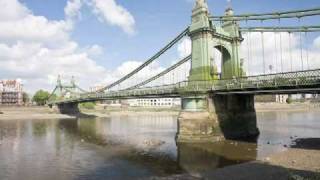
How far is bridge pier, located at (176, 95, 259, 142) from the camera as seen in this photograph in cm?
4625

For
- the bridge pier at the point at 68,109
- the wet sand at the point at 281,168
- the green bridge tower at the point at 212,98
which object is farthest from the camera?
the bridge pier at the point at 68,109

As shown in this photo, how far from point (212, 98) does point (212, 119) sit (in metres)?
2.65

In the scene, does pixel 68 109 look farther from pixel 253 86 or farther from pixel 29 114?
pixel 253 86

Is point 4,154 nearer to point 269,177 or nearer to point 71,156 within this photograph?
point 71,156

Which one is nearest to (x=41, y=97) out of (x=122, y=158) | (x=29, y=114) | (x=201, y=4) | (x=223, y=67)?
(x=29, y=114)

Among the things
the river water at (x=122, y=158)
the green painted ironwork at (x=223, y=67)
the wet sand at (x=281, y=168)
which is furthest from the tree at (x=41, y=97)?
the wet sand at (x=281, y=168)

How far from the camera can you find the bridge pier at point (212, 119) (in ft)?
152

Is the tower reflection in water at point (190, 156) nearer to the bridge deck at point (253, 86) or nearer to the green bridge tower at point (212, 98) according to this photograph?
the green bridge tower at point (212, 98)

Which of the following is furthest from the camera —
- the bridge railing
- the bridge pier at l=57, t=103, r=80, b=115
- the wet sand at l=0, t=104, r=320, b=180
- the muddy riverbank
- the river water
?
the bridge pier at l=57, t=103, r=80, b=115

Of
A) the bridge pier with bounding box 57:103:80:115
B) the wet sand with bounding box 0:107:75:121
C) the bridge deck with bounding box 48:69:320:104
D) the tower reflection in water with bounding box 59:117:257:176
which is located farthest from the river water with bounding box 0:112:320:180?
the bridge pier with bounding box 57:103:80:115

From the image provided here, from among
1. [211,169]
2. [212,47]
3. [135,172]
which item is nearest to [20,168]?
[135,172]

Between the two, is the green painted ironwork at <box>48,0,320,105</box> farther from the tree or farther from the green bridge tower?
the tree

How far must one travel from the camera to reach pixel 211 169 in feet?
96.3

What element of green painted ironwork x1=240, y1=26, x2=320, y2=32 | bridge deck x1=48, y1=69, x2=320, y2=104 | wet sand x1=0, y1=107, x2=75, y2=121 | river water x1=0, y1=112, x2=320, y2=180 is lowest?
river water x1=0, y1=112, x2=320, y2=180
